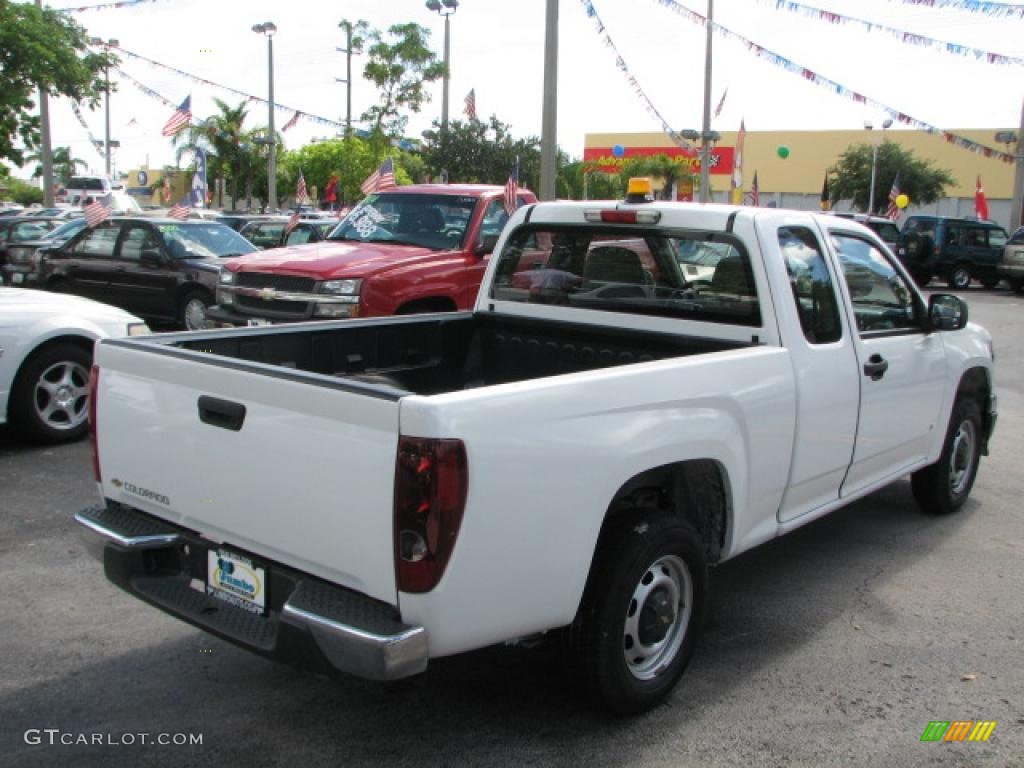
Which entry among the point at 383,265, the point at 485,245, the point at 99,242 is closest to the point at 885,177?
the point at 99,242

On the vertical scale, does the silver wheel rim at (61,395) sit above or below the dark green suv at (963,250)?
below

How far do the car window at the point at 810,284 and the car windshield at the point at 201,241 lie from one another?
10.1 meters

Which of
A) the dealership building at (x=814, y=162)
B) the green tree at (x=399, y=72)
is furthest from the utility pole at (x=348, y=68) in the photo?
the dealership building at (x=814, y=162)

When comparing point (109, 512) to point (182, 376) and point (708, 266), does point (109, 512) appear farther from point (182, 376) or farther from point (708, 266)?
point (708, 266)

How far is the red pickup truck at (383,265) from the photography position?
9.05 metres

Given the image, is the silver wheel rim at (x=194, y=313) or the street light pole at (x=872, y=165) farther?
the street light pole at (x=872, y=165)

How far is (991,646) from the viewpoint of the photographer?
4.39 metres

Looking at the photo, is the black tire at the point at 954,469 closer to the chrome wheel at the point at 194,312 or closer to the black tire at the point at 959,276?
the chrome wheel at the point at 194,312

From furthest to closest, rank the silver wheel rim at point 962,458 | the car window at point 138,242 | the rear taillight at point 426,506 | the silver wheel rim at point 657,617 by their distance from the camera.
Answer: the car window at point 138,242 < the silver wheel rim at point 962,458 < the silver wheel rim at point 657,617 < the rear taillight at point 426,506

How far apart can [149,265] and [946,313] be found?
34.9ft

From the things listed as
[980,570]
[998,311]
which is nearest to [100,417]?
[980,570]

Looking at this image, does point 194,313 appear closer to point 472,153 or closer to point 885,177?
point 472,153

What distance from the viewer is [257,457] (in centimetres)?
311

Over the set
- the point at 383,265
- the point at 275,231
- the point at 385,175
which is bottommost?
the point at 383,265
